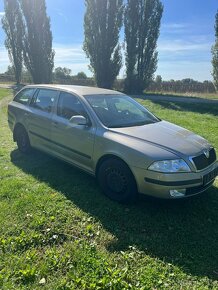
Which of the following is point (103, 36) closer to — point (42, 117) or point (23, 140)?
point (23, 140)

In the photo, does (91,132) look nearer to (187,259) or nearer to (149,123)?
(149,123)

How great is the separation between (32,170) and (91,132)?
175 centimetres

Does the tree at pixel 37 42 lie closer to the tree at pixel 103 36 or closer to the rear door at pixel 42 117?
the tree at pixel 103 36

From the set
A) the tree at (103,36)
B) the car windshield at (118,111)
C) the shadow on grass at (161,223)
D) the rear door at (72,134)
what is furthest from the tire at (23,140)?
the tree at (103,36)

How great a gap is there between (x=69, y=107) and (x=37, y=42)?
25.2m

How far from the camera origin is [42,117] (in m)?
5.71

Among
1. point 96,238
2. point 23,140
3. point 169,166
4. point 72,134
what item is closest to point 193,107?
point 23,140

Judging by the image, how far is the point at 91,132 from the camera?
183 inches

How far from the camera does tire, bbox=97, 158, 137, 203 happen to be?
4137mm

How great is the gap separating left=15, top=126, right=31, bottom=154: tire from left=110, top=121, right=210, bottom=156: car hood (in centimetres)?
269

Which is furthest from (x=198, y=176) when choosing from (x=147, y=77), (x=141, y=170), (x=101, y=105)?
(x=147, y=77)

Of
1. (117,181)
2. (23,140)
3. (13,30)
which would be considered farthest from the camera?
(13,30)

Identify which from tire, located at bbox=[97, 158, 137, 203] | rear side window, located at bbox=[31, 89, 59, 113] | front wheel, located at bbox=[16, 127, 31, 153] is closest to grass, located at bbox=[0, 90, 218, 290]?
tire, located at bbox=[97, 158, 137, 203]

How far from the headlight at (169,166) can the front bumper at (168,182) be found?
0.05 meters
